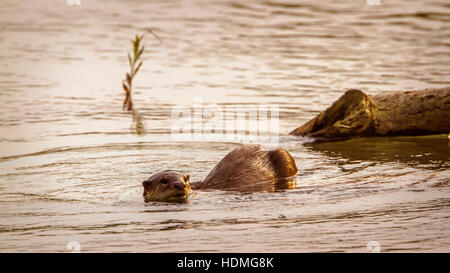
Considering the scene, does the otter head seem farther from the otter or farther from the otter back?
the otter back

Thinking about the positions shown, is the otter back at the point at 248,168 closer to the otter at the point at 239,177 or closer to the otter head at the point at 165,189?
the otter at the point at 239,177

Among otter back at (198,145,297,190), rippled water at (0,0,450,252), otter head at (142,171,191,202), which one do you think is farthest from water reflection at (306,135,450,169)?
otter head at (142,171,191,202)

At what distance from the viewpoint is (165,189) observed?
645 cm

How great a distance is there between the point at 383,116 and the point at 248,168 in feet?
8.59

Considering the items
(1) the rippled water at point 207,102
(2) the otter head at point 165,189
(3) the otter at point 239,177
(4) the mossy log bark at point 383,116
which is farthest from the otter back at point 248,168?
(4) the mossy log bark at point 383,116

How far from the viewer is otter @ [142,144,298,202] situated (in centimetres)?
645

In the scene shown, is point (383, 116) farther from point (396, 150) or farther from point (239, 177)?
point (239, 177)

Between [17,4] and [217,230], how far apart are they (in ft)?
44.6

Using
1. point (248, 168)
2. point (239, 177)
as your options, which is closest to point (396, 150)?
point (248, 168)

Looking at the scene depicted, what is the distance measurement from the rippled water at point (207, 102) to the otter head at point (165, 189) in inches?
4.5
